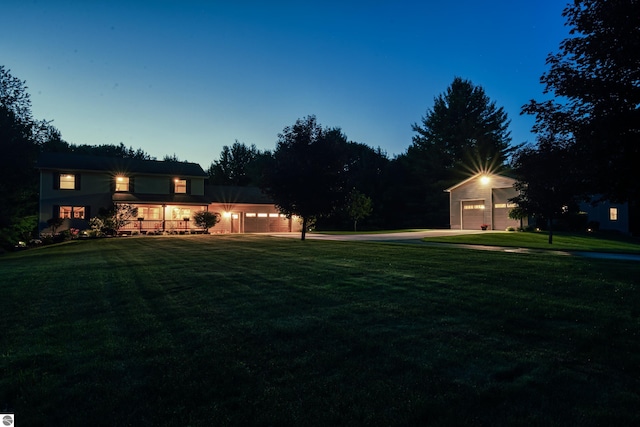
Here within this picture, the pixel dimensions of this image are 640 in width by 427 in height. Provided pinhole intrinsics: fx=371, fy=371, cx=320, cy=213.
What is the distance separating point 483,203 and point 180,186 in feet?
84.4

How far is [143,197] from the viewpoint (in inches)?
1147

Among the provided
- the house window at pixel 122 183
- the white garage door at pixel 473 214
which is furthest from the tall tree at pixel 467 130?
the house window at pixel 122 183

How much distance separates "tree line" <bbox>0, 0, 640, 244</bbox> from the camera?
19.4ft

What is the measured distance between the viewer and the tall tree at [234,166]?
55.5m

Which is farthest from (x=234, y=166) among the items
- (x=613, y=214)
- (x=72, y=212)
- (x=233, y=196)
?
(x=613, y=214)

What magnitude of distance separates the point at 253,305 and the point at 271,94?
20943 mm

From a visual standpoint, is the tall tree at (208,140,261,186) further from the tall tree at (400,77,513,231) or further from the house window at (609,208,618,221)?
the house window at (609,208,618,221)

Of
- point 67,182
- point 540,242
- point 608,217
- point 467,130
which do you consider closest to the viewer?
point 540,242

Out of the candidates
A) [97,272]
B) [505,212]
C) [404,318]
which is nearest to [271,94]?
[97,272]

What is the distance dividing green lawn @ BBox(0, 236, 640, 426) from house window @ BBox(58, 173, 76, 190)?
24.1m

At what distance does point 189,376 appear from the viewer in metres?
3.21

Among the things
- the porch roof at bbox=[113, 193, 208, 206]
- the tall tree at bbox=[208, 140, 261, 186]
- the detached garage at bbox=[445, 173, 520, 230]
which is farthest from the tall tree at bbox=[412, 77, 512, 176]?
the porch roof at bbox=[113, 193, 208, 206]

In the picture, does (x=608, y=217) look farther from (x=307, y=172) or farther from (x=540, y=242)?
(x=307, y=172)

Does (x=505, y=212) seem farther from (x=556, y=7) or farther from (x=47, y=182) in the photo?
(x=47, y=182)
